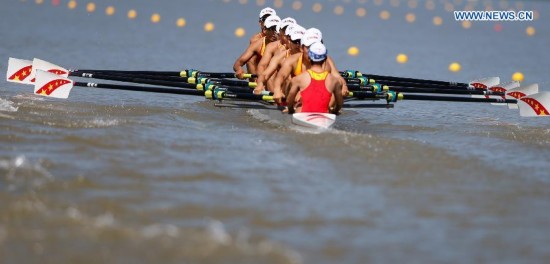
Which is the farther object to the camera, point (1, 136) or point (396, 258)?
point (1, 136)

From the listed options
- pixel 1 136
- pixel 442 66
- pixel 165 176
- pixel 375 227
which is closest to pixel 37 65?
pixel 1 136

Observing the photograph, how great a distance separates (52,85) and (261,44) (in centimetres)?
373

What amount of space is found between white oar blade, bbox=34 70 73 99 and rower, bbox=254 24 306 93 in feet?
9.19

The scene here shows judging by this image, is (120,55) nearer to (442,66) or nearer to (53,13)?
(442,66)

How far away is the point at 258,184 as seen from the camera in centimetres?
944

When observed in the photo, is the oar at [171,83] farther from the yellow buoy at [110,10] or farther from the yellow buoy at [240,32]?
the yellow buoy at [110,10]

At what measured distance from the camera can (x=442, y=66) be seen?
88.6 feet

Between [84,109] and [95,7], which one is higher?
[95,7]

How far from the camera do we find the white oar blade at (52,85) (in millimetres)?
14102

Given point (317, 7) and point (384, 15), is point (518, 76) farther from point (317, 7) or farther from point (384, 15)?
point (317, 7)

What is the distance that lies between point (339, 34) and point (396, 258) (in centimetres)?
2910

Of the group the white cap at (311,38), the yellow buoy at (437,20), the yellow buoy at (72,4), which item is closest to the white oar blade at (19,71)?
the white cap at (311,38)

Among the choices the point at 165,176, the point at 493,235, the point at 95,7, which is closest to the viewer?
the point at 493,235

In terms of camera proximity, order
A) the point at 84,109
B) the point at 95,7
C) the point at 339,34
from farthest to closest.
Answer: the point at 95,7 < the point at 339,34 < the point at 84,109
